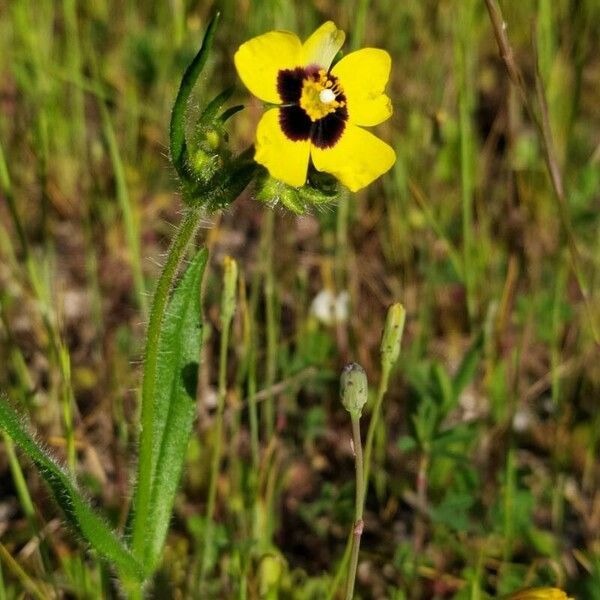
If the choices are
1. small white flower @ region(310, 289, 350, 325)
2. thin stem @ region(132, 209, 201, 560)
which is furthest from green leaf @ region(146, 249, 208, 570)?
small white flower @ region(310, 289, 350, 325)

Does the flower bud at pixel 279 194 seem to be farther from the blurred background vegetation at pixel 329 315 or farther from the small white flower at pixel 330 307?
the small white flower at pixel 330 307

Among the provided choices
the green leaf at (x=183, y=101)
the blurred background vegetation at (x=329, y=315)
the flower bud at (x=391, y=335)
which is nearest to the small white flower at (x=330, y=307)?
the blurred background vegetation at (x=329, y=315)

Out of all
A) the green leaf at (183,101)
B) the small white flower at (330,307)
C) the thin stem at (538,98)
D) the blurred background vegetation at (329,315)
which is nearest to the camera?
the green leaf at (183,101)

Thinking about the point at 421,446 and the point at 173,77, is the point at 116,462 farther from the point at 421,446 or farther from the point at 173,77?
the point at 173,77

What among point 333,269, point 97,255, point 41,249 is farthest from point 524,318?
point 41,249

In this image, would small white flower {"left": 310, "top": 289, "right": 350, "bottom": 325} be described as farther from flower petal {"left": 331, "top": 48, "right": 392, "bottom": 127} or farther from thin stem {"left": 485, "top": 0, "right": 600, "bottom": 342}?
flower petal {"left": 331, "top": 48, "right": 392, "bottom": 127}

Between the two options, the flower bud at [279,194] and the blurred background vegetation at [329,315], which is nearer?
the flower bud at [279,194]
